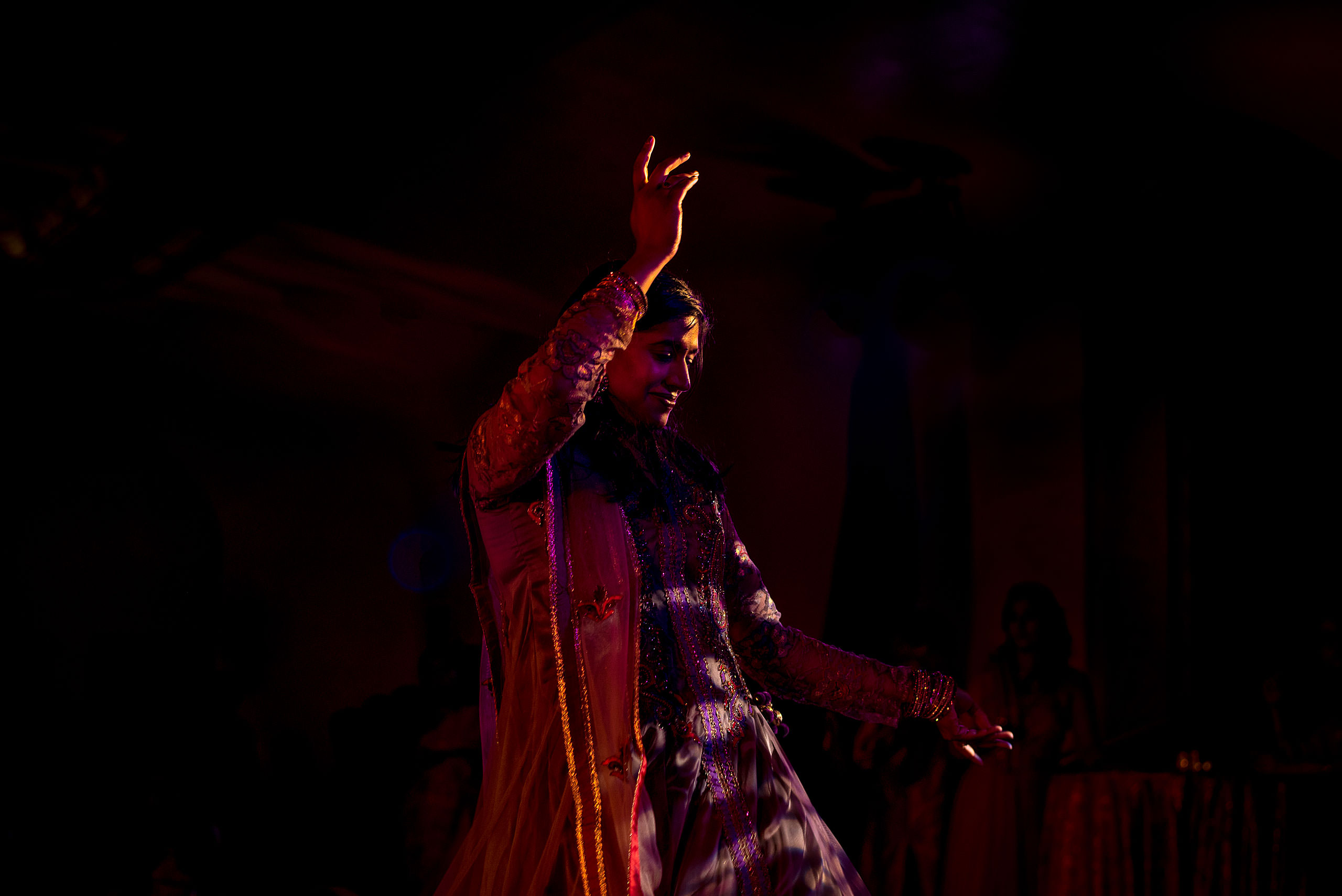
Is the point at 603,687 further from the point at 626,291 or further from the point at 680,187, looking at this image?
the point at 680,187

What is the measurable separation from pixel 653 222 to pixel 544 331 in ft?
8.66

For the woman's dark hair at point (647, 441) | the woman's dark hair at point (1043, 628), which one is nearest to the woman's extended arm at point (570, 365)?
the woman's dark hair at point (647, 441)

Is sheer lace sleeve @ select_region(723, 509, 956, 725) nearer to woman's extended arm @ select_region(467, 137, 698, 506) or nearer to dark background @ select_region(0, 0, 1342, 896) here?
woman's extended arm @ select_region(467, 137, 698, 506)

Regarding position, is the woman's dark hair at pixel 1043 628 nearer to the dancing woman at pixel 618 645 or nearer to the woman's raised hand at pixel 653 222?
the dancing woman at pixel 618 645

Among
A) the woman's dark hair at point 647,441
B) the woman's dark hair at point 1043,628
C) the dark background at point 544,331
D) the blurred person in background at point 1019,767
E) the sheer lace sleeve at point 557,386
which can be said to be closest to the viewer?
the sheer lace sleeve at point 557,386

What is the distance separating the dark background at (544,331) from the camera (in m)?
3.05

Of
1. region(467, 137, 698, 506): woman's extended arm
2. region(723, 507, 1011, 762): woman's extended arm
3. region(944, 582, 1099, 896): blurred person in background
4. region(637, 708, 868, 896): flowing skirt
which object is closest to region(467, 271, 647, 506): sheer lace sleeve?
region(467, 137, 698, 506): woman's extended arm

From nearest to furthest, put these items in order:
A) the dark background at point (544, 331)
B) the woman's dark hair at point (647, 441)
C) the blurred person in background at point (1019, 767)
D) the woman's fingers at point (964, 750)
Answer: the woman's dark hair at point (647, 441) < the woman's fingers at point (964, 750) < the dark background at point (544, 331) < the blurred person in background at point (1019, 767)

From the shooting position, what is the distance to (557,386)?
123 cm

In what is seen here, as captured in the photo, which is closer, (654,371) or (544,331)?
(654,371)

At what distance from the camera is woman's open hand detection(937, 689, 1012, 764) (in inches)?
65.7

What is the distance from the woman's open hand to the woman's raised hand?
80 cm

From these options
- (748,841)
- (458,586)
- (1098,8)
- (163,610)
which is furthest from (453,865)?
(1098,8)

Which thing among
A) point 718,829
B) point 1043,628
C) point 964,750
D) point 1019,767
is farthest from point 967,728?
point 1043,628
